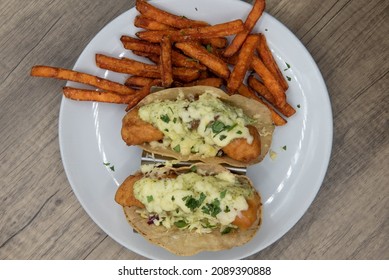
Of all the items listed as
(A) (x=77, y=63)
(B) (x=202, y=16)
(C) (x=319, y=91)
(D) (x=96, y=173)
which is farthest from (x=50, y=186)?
(C) (x=319, y=91)

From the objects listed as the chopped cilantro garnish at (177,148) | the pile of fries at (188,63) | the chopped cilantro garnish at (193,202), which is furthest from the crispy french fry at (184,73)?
the chopped cilantro garnish at (193,202)

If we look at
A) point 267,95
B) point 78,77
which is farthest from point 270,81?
point 78,77

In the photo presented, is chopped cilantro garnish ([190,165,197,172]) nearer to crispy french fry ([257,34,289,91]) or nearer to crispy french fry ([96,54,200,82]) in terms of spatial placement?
crispy french fry ([96,54,200,82])

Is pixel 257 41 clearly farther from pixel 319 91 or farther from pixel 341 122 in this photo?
pixel 341 122

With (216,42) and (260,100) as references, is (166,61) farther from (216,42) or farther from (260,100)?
(260,100)

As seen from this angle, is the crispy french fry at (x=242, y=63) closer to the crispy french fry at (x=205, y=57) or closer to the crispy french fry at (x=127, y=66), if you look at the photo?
the crispy french fry at (x=205, y=57)

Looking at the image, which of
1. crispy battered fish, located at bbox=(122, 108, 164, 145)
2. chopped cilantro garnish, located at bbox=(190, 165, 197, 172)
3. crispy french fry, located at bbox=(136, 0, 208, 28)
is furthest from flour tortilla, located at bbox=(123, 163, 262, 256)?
crispy french fry, located at bbox=(136, 0, 208, 28)

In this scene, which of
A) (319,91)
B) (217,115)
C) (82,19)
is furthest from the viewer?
(82,19)
